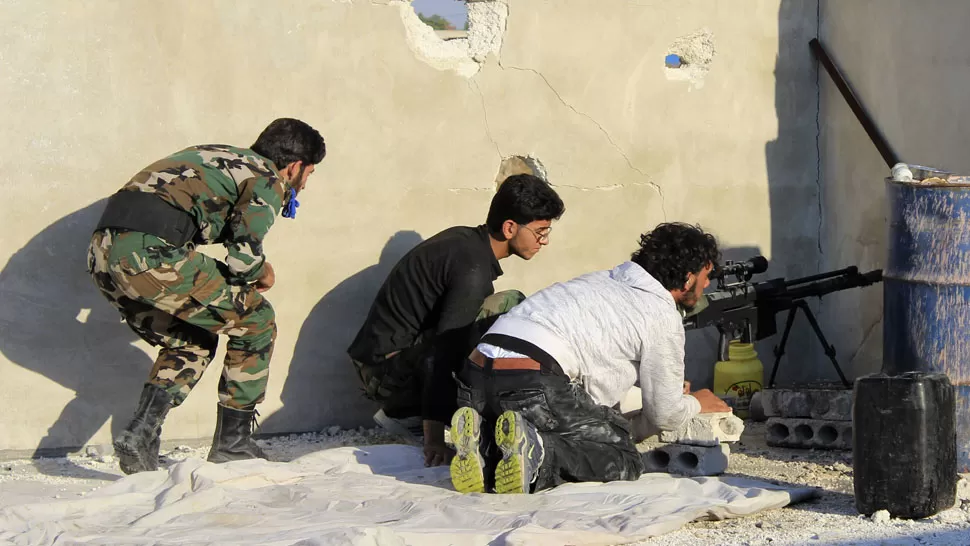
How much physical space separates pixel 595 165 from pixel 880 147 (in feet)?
4.80

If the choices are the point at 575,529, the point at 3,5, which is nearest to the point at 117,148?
the point at 3,5

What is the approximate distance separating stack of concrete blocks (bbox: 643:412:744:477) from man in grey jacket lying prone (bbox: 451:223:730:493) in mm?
152

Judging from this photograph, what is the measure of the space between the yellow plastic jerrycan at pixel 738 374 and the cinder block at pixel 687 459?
1.49 m

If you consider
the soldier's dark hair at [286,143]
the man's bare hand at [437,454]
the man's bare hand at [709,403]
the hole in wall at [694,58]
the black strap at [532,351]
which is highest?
the hole in wall at [694,58]

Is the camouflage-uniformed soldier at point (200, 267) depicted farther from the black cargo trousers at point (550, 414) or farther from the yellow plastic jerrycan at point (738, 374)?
the yellow plastic jerrycan at point (738, 374)

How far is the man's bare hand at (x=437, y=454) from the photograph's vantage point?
16.1 feet

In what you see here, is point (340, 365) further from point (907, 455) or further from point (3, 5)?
point (907, 455)

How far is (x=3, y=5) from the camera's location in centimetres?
502

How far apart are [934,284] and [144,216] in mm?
3127

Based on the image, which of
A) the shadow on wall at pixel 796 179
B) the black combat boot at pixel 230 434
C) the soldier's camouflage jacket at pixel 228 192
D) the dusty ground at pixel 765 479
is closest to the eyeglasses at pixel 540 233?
the soldier's camouflage jacket at pixel 228 192

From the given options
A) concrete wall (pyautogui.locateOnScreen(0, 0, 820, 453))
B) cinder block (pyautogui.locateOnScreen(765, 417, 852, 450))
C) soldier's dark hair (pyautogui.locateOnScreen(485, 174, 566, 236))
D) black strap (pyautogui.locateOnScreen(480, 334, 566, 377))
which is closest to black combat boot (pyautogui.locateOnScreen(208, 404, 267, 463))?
concrete wall (pyautogui.locateOnScreen(0, 0, 820, 453))

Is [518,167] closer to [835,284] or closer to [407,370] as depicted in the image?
[407,370]

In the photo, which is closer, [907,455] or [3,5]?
[907,455]

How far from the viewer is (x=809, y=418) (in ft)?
17.2
